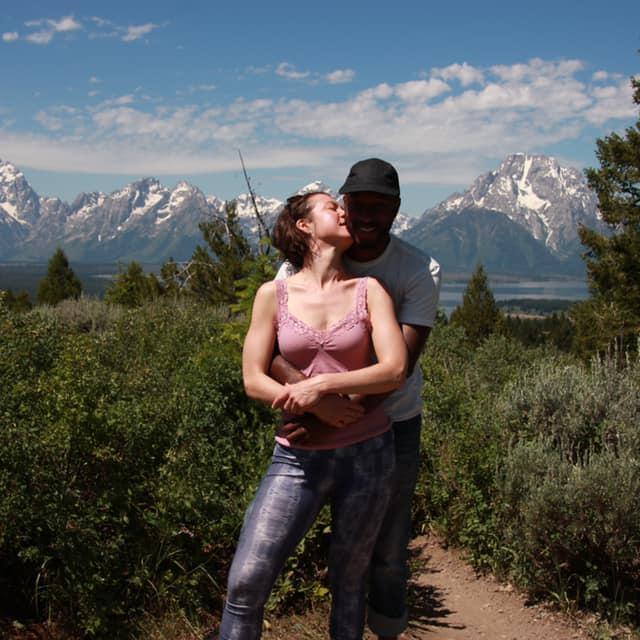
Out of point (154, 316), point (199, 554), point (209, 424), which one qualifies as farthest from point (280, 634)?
point (154, 316)

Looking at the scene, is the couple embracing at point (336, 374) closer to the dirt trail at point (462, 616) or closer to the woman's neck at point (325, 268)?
the woman's neck at point (325, 268)

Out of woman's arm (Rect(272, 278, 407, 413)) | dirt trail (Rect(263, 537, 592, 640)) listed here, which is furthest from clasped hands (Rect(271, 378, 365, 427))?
dirt trail (Rect(263, 537, 592, 640))

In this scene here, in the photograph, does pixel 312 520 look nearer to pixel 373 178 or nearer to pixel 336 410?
pixel 336 410

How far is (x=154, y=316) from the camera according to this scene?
898cm

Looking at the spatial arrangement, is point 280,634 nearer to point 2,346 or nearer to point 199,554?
point 199,554

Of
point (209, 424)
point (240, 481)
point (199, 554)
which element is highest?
point (209, 424)

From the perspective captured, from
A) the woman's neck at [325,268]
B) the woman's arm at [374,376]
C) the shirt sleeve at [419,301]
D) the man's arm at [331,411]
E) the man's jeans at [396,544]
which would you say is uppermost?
the woman's neck at [325,268]

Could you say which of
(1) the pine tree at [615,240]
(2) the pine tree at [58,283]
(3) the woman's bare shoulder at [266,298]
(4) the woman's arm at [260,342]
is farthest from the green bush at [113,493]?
(2) the pine tree at [58,283]

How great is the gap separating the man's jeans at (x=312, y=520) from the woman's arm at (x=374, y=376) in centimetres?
19

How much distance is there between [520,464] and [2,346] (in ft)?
10.3

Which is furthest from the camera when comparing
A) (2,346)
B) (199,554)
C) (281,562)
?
(2,346)

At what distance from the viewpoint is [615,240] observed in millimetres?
18297

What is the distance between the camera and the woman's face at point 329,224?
2389 millimetres

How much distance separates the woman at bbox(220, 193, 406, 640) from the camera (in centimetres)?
223
